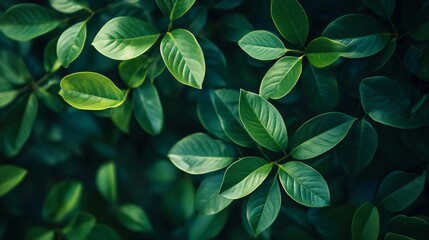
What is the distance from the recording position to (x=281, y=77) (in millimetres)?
792

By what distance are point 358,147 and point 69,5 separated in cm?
66

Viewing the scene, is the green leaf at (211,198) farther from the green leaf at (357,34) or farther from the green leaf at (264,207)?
the green leaf at (357,34)

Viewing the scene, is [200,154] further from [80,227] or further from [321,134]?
[80,227]

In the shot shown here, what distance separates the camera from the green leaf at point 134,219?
1077 millimetres

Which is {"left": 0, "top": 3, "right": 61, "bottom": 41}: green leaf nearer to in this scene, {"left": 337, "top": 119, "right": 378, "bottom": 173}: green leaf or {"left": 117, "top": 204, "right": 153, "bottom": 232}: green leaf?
{"left": 117, "top": 204, "right": 153, "bottom": 232}: green leaf

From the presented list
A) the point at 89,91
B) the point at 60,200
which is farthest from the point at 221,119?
the point at 60,200

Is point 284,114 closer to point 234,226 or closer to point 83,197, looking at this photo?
point 234,226

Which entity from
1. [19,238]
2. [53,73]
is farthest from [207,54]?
[19,238]

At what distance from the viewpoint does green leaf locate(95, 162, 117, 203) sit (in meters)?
1.12

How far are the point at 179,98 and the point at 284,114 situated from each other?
1.00ft

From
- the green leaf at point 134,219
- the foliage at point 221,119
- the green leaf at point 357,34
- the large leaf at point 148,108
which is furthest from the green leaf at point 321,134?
the green leaf at point 134,219

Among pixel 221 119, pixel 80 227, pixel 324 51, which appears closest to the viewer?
pixel 324 51

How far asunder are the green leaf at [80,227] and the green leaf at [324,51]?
61 centimetres

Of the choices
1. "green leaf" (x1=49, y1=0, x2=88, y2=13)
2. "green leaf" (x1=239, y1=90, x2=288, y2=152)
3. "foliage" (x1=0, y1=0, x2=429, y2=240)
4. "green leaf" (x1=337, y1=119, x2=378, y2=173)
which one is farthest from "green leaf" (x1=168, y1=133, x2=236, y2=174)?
"green leaf" (x1=49, y1=0, x2=88, y2=13)
